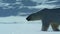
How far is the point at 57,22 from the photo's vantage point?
755 centimetres

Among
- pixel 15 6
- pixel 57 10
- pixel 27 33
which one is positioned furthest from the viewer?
pixel 15 6

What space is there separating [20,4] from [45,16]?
2515cm

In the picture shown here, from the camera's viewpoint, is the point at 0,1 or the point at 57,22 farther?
the point at 0,1


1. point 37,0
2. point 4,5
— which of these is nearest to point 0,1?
point 4,5

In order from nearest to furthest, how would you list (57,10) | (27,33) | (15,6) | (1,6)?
(27,33) < (57,10) < (1,6) < (15,6)

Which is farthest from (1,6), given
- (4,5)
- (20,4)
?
(20,4)

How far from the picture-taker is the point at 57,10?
7.47m

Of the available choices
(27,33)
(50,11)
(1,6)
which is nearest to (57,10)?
(50,11)

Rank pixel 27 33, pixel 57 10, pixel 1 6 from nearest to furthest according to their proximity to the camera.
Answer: pixel 27 33 < pixel 57 10 < pixel 1 6

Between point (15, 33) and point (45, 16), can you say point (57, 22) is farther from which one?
point (15, 33)

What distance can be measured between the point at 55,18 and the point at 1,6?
77.0ft

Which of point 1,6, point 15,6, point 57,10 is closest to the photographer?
point 57,10

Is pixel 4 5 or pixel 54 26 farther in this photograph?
pixel 4 5

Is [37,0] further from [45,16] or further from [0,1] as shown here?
[45,16]
